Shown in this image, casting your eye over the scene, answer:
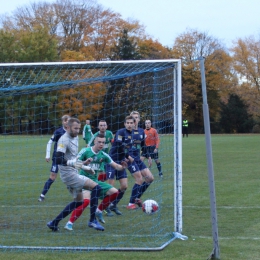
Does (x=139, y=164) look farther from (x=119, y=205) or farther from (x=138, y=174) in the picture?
(x=119, y=205)

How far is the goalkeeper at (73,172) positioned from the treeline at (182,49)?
41.4m

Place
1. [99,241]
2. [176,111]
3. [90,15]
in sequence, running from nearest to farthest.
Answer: [99,241] < [176,111] < [90,15]

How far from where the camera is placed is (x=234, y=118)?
192ft

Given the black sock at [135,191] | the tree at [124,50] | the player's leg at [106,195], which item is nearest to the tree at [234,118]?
the tree at [124,50]

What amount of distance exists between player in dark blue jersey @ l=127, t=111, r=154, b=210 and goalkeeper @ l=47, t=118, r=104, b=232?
71.0 inches

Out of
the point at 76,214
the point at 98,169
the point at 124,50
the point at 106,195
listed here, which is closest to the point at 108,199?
the point at 106,195

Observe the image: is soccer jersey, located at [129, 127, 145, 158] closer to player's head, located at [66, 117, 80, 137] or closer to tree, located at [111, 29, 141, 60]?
player's head, located at [66, 117, 80, 137]

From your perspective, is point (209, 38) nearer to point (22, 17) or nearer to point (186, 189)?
point (22, 17)

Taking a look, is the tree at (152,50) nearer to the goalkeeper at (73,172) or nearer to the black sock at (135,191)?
the black sock at (135,191)

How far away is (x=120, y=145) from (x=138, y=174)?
623 mm

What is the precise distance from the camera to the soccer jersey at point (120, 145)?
9391 millimetres

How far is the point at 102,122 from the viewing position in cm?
985

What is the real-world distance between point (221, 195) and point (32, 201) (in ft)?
13.1

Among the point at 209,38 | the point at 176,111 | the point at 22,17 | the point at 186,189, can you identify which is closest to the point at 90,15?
the point at 22,17
